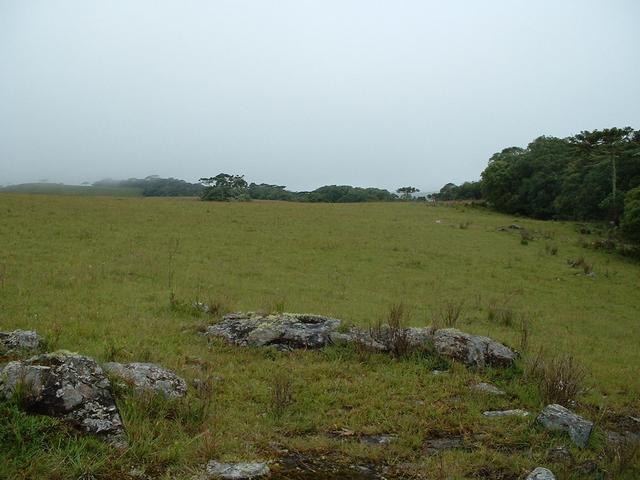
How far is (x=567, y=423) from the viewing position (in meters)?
6.17

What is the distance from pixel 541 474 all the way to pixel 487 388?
2948 mm

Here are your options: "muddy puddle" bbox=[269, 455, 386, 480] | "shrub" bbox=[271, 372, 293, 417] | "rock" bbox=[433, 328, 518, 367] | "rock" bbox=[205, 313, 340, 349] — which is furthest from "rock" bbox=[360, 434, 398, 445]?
"rock" bbox=[205, 313, 340, 349]

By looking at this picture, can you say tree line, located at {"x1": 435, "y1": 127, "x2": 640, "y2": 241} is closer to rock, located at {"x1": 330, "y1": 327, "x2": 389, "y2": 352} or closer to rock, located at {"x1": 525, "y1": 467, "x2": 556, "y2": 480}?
rock, located at {"x1": 330, "y1": 327, "x2": 389, "y2": 352}

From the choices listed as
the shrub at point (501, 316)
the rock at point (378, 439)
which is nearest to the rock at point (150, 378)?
the rock at point (378, 439)

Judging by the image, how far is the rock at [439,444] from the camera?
5.65m

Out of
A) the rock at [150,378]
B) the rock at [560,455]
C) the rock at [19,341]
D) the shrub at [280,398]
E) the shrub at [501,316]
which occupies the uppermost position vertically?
the rock at [19,341]

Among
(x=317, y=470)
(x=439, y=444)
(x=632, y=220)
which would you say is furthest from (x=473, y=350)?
(x=632, y=220)

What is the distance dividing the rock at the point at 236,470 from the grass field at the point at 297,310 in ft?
0.58

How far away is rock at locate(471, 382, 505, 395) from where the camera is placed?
7.57 meters

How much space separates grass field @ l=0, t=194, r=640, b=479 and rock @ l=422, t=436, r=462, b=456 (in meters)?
0.11

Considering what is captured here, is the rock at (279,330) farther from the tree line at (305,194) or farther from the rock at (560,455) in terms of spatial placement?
the tree line at (305,194)

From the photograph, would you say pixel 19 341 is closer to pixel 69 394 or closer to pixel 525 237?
pixel 69 394

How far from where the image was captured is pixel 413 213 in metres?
46.0

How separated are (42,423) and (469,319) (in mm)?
13092
